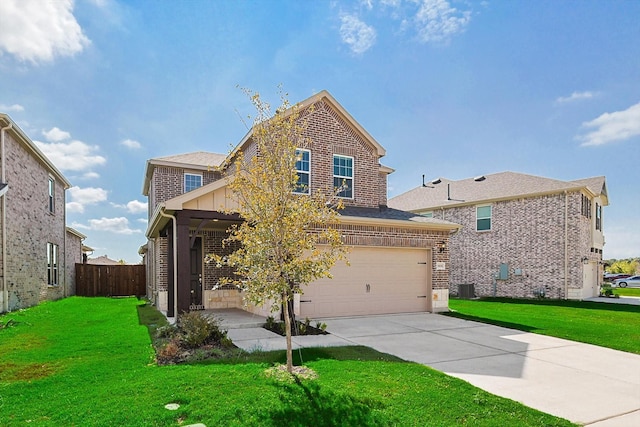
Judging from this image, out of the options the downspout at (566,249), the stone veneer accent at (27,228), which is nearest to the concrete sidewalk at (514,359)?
the stone veneer accent at (27,228)

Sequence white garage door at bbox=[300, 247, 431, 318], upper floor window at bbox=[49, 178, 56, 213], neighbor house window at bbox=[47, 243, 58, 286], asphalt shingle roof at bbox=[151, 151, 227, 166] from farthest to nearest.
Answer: upper floor window at bbox=[49, 178, 56, 213] < neighbor house window at bbox=[47, 243, 58, 286] < asphalt shingle roof at bbox=[151, 151, 227, 166] < white garage door at bbox=[300, 247, 431, 318]

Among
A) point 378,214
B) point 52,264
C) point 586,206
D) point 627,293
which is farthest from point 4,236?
point 627,293

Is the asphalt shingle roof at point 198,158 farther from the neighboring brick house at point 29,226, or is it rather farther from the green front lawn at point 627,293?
the green front lawn at point 627,293

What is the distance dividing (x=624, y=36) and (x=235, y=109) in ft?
40.3

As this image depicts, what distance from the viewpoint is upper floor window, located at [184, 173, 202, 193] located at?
1607 centimetres

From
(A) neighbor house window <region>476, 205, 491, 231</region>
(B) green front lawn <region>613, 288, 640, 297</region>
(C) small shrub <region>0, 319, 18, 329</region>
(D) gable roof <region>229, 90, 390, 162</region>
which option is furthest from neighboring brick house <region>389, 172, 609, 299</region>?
(C) small shrub <region>0, 319, 18, 329</region>

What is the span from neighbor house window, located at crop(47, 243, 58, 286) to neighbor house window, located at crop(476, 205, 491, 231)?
2266 centimetres

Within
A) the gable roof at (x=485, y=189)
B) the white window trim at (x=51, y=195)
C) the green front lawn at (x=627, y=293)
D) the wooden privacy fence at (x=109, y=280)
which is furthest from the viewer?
the green front lawn at (x=627, y=293)

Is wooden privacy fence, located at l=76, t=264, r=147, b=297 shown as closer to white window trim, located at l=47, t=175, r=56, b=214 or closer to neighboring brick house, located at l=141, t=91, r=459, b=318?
white window trim, located at l=47, t=175, r=56, b=214

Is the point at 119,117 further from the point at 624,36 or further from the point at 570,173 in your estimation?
the point at 570,173

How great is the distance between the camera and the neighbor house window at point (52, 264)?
17503 millimetres

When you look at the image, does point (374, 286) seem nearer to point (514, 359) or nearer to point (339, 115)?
point (514, 359)

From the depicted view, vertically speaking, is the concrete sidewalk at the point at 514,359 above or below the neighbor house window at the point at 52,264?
below

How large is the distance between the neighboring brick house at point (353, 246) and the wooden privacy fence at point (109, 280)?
9.90 m
